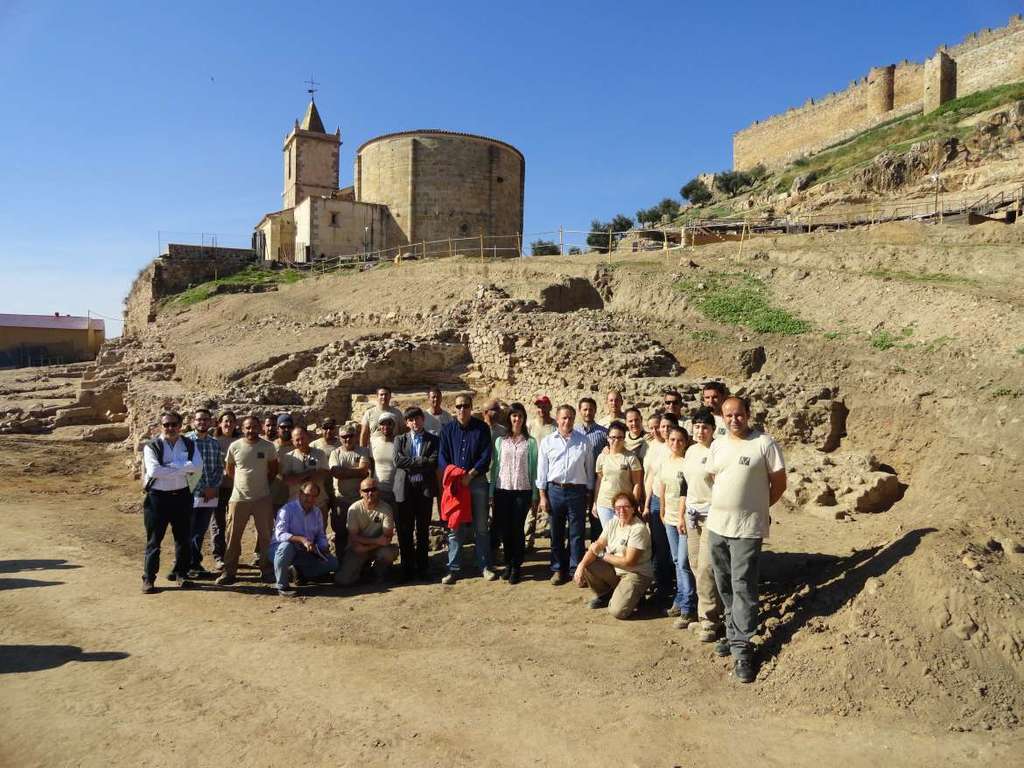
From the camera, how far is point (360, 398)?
528 inches

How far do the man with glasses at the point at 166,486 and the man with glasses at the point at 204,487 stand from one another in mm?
400

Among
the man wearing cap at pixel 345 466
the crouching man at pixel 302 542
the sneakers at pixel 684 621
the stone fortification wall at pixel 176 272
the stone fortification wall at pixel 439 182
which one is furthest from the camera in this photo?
the stone fortification wall at pixel 439 182

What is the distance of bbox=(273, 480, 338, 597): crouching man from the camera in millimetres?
6688

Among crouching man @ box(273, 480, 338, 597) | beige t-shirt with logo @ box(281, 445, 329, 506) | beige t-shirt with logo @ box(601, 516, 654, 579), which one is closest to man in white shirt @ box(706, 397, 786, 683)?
beige t-shirt with logo @ box(601, 516, 654, 579)

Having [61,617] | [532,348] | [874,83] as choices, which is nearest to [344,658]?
[61,617]

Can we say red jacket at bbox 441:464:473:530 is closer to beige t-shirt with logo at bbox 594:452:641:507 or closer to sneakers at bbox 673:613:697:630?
beige t-shirt with logo at bbox 594:452:641:507

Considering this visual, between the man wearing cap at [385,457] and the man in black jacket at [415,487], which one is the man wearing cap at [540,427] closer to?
the man in black jacket at [415,487]

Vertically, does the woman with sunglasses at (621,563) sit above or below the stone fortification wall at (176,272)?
below

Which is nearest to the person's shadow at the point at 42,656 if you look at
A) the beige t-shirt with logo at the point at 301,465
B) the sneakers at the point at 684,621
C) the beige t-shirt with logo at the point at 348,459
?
the beige t-shirt with logo at the point at 301,465

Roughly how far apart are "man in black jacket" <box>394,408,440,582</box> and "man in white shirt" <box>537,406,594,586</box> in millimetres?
1129

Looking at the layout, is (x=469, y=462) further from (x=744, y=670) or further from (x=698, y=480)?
(x=744, y=670)

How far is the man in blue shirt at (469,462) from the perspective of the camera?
6.89 metres

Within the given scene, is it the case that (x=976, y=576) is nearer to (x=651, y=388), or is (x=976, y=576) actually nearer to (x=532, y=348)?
(x=651, y=388)

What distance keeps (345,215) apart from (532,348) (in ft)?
76.7
